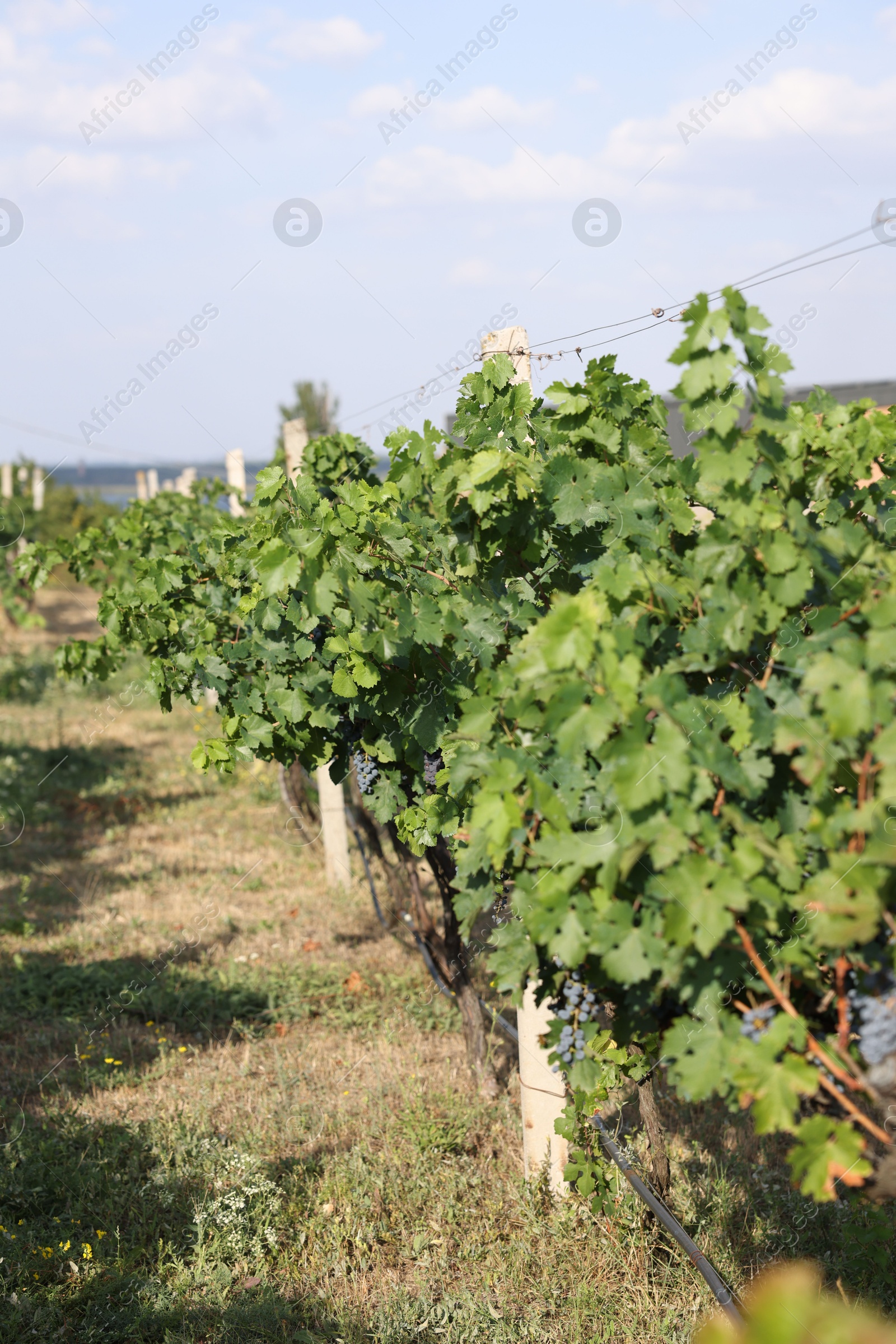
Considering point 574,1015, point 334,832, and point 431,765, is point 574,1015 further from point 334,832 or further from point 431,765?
point 334,832

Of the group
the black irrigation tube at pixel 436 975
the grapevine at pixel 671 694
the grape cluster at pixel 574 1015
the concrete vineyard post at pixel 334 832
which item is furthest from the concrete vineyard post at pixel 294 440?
the grape cluster at pixel 574 1015

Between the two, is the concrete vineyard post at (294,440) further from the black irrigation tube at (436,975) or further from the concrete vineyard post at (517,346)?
the concrete vineyard post at (517,346)

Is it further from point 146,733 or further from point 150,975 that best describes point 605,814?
point 146,733

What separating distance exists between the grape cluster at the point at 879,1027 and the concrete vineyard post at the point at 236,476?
8.10 m

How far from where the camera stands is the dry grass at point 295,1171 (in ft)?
11.0

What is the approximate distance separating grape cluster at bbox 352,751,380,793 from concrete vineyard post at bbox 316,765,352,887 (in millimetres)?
3470

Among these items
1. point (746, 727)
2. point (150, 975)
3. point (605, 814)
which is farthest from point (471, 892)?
point (150, 975)

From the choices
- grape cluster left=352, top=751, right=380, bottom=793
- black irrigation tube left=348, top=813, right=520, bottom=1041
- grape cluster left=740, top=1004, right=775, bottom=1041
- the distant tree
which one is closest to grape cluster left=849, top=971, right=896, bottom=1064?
grape cluster left=740, top=1004, right=775, bottom=1041

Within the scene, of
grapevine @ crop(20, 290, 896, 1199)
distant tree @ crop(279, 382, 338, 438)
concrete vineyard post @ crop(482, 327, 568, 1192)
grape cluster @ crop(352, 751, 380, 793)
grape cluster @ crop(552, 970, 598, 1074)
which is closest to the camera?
grapevine @ crop(20, 290, 896, 1199)

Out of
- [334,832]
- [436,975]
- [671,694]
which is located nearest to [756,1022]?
[671,694]

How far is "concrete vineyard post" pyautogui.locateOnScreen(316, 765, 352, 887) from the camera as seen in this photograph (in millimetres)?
7227

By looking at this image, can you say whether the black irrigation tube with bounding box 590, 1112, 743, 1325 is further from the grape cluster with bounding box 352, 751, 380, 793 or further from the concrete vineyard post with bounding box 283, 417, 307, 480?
the concrete vineyard post with bounding box 283, 417, 307, 480

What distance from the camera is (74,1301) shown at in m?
3.40

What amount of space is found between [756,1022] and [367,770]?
2.07 m
